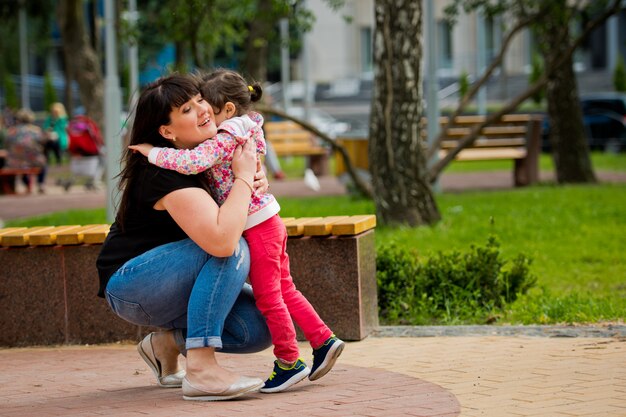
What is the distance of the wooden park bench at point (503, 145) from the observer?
18.8m

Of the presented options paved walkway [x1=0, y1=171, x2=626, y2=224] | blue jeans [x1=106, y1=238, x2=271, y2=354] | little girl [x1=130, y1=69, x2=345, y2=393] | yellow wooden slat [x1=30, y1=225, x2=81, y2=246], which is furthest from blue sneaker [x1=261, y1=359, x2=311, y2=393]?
paved walkway [x1=0, y1=171, x2=626, y2=224]

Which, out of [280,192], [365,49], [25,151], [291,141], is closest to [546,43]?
[280,192]

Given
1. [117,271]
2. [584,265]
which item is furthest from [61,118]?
[117,271]

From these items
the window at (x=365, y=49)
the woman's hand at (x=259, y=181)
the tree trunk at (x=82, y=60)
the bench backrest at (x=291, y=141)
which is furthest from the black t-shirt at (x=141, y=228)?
the window at (x=365, y=49)

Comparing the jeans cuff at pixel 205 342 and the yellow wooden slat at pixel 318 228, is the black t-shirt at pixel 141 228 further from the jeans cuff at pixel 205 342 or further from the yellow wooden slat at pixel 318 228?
the yellow wooden slat at pixel 318 228

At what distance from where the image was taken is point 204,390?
16.6 ft

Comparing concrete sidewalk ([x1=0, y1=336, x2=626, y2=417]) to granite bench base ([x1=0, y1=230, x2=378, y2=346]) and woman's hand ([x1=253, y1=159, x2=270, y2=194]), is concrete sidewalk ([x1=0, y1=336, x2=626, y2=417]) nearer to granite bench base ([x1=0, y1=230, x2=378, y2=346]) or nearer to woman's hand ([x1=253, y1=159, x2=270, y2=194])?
granite bench base ([x1=0, y1=230, x2=378, y2=346])

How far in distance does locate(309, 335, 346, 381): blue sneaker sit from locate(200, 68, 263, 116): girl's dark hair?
1.05m

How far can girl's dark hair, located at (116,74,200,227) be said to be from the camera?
500 centimetres

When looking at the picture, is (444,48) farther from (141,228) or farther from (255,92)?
(141,228)

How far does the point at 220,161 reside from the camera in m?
4.97

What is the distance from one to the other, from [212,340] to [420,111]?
21.9 feet

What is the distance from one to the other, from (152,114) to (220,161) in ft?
1.15

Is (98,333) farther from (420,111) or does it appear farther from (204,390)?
(420,111)
